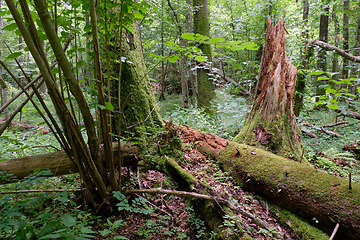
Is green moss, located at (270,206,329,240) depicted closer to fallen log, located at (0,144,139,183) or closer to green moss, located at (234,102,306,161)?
green moss, located at (234,102,306,161)

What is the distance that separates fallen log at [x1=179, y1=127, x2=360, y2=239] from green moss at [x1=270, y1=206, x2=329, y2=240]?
0.27ft

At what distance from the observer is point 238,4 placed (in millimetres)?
12484

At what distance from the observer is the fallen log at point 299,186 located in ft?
7.16

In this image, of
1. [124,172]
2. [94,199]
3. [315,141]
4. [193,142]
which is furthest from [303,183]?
[315,141]

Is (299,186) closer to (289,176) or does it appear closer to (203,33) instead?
(289,176)

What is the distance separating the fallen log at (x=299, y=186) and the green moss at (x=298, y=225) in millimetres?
82

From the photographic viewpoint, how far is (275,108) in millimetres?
4055

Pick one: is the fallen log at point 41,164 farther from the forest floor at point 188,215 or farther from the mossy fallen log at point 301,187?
the mossy fallen log at point 301,187

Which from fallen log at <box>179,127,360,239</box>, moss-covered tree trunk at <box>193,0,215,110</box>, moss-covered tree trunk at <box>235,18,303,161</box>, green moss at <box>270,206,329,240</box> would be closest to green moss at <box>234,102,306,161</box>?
moss-covered tree trunk at <box>235,18,303,161</box>

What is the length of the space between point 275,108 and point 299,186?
1884mm

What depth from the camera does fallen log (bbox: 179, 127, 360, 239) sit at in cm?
218

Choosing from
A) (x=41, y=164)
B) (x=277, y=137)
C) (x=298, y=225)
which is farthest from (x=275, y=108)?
(x=41, y=164)

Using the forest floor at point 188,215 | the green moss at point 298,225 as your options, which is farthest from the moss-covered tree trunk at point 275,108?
the green moss at point 298,225

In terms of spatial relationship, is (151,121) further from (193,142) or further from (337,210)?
(337,210)
